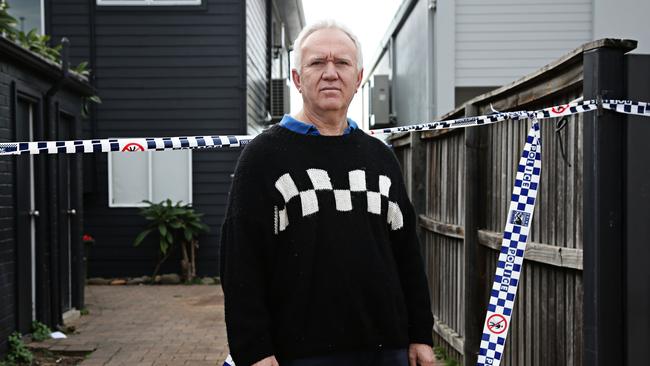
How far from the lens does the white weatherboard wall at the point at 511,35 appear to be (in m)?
11.5

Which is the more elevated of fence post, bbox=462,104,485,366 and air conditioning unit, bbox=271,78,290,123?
air conditioning unit, bbox=271,78,290,123

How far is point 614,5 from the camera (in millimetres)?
11391

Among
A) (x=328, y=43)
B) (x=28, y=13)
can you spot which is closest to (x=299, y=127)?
(x=328, y=43)

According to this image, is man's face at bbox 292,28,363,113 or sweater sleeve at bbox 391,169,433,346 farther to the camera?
sweater sleeve at bbox 391,169,433,346

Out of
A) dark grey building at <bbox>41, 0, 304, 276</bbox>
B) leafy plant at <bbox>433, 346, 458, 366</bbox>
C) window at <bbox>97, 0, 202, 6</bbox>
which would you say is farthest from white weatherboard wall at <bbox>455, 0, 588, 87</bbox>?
leafy plant at <bbox>433, 346, 458, 366</bbox>

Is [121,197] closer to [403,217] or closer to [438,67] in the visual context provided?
[438,67]

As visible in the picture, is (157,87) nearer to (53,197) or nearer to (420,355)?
(53,197)

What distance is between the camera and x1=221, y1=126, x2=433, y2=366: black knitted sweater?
99.1 inches

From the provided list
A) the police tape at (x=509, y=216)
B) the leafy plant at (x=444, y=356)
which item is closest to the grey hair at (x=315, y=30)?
the police tape at (x=509, y=216)

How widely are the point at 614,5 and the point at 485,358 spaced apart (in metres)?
9.20

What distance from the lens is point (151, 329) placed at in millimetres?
8688

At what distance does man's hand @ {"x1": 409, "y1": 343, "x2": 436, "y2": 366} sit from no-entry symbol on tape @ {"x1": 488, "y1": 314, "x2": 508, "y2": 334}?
833 mm

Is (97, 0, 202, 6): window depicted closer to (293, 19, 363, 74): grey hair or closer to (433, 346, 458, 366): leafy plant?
(433, 346, 458, 366): leafy plant

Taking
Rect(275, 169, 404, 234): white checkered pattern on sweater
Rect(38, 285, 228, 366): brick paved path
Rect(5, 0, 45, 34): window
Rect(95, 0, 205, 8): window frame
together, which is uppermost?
Rect(95, 0, 205, 8): window frame
